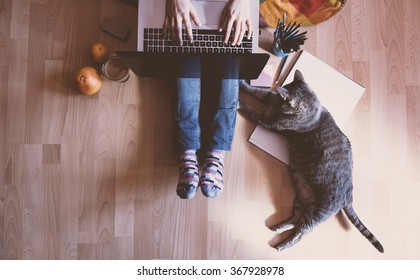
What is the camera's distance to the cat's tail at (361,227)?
132 cm

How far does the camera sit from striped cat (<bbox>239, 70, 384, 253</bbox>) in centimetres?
125

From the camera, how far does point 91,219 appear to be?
1362 millimetres

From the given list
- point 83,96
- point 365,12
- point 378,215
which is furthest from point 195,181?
point 365,12

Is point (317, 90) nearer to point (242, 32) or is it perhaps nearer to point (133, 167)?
point (242, 32)

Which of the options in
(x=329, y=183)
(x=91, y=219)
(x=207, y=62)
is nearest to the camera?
(x=207, y=62)

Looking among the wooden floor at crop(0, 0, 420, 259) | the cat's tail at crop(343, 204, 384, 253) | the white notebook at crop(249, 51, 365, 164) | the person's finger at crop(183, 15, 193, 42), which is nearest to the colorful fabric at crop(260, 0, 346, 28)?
the wooden floor at crop(0, 0, 420, 259)

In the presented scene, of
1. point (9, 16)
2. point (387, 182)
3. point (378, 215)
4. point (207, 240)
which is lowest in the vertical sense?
point (207, 240)

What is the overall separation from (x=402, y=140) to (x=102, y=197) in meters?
1.31

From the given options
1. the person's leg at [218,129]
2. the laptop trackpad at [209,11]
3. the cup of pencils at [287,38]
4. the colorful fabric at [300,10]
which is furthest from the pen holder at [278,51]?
the laptop trackpad at [209,11]

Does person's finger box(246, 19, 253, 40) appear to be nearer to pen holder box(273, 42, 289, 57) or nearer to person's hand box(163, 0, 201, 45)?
person's hand box(163, 0, 201, 45)

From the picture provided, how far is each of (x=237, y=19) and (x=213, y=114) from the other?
1.34 ft

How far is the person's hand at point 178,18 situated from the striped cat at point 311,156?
40 cm

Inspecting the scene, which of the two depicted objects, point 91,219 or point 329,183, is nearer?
point 329,183

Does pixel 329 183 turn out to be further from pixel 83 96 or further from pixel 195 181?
pixel 83 96
